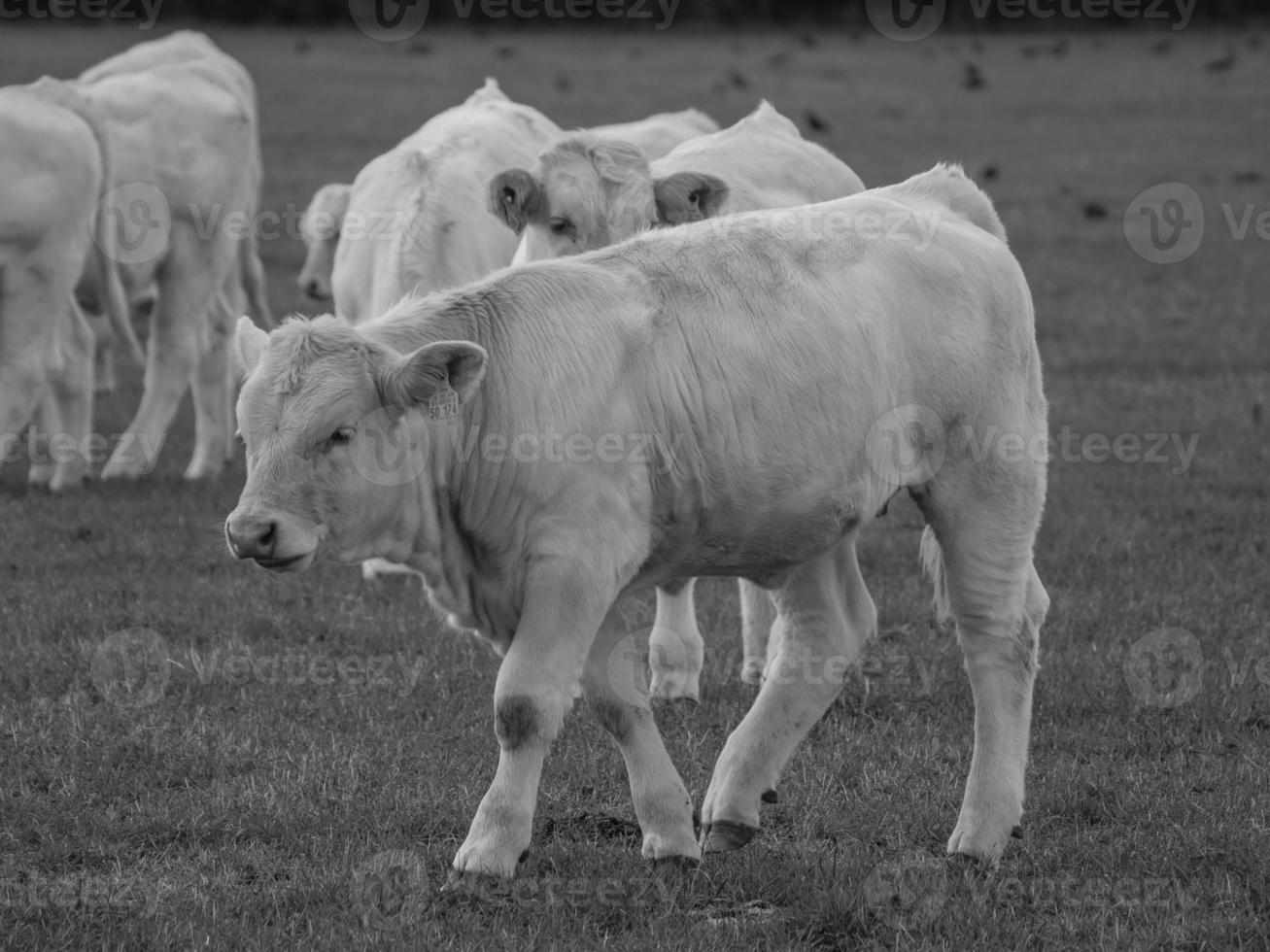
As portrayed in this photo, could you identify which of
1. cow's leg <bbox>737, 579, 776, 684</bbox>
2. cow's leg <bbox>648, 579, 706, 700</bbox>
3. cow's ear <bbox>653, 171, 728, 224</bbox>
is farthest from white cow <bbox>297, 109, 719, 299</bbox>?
cow's leg <bbox>648, 579, 706, 700</bbox>

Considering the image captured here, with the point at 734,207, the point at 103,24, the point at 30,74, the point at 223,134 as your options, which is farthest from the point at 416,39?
the point at 734,207

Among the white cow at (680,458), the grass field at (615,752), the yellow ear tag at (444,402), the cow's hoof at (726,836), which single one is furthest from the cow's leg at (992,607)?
the yellow ear tag at (444,402)

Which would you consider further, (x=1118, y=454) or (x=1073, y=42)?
(x=1073, y=42)

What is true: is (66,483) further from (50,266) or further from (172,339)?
(50,266)

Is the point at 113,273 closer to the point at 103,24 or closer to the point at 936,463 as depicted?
the point at 936,463

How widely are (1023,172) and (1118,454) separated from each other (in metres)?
13.0

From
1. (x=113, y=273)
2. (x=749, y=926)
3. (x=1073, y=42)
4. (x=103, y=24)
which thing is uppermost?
(x=749, y=926)

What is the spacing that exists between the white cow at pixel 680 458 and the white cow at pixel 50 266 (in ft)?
18.6

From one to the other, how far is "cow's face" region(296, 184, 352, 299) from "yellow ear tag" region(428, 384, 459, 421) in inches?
262

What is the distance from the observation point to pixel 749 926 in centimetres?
501

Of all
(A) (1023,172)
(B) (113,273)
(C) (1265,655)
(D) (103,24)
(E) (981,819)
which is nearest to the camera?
(E) (981,819)

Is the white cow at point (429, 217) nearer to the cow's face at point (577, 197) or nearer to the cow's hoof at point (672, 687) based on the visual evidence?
the cow's face at point (577, 197)

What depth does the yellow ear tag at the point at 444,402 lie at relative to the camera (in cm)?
487

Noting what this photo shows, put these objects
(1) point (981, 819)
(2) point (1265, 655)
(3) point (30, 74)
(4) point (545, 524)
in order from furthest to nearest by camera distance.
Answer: (3) point (30, 74) → (2) point (1265, 655) → (1) point (981, 819) → (4) point (545, 524)
